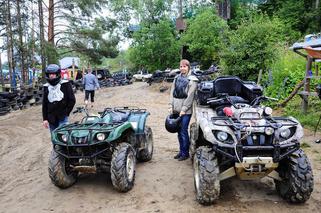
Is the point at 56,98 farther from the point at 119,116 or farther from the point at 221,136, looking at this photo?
the point at 221,136

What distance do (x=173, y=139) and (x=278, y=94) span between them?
5743mm

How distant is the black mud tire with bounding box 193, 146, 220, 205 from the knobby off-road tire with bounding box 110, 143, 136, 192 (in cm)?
119

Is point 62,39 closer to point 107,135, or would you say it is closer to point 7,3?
point 7,3

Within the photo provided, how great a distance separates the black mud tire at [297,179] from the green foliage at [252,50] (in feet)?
37.4

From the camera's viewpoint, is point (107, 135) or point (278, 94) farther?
point (278, 94)

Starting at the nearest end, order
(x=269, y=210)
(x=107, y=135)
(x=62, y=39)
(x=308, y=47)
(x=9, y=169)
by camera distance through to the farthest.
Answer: (x=269, y=210) → (x=107, y=135) → (x=9, y=169) → (x=308, y=47) → (x=62, y=39)

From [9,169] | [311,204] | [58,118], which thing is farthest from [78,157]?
[311,204]

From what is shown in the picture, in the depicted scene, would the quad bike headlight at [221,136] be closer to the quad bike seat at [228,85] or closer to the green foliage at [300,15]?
the quad bike seat at [228,85]

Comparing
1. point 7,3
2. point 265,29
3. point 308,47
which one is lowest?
point 308,47

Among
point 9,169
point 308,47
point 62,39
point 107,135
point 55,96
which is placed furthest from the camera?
point 62,39

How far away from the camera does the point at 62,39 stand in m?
27.1

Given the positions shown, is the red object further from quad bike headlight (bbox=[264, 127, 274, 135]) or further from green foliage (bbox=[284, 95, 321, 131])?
green foliage (bbox=[284, 95, 321, 131])

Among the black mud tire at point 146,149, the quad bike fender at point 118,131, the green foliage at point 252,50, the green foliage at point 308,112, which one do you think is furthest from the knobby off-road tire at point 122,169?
the green foliage at point 252,50

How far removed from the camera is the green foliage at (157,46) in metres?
32.2
